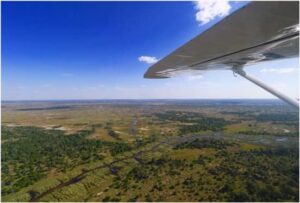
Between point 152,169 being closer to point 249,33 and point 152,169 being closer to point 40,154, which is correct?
point 40,154

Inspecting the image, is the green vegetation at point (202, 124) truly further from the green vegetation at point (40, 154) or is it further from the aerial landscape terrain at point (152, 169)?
the green vegetation at point (40, 154)

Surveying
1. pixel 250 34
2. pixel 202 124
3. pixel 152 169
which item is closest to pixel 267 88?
pixel 250 34

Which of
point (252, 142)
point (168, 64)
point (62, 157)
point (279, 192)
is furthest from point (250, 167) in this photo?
point (168, 64)

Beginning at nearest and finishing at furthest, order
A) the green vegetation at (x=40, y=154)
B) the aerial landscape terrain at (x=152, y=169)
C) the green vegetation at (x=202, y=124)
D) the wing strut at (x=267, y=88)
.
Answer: the wing strut at (x=267, y=88) < the aerial landscape terrain at (x=152, y=169) < the green vegetation at (x=40, y=154) < the green vegetation at (x=202, y=124)

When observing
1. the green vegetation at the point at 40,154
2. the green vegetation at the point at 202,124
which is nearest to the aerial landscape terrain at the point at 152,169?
the green vegetation at the point at 40,154

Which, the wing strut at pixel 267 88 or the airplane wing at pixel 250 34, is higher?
the airplane wing at pixel 250 34

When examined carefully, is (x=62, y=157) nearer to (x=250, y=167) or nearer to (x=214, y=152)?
(x=214, y=152)

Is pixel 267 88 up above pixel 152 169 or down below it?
above

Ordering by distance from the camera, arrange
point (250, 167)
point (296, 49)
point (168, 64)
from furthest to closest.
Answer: point (250, 167)
point (168, 64)
point (296, 49)

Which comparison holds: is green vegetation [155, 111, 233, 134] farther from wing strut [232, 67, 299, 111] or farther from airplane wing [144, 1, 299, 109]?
airplane wing [144, 1, 299, 109]

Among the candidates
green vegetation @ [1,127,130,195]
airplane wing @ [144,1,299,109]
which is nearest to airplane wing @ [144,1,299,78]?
airplane wing @ [144,1,299,109]

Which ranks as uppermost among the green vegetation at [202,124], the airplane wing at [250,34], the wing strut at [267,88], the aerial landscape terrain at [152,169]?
the airplane wing at [250,34]
